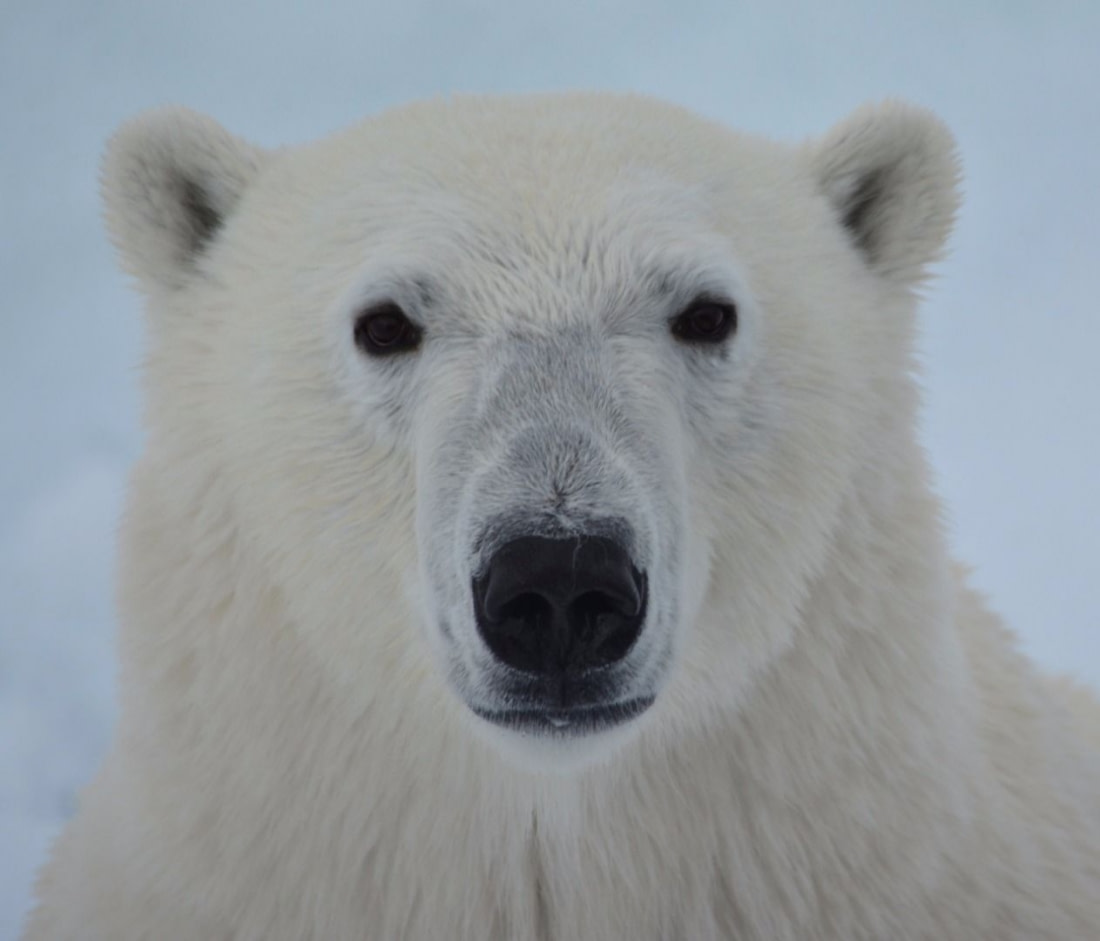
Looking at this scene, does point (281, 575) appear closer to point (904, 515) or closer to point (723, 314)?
point (723, 314)

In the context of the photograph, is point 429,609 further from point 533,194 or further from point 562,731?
point 533,194

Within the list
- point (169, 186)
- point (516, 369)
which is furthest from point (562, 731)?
point (169, 186)

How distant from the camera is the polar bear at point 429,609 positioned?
2.99 meters

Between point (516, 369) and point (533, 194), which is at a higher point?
point (533, 194)

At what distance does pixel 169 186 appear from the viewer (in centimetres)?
349

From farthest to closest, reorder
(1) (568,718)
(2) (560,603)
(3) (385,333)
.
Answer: (3) (385,333)
(1) (568,718)
(2) (560,603)

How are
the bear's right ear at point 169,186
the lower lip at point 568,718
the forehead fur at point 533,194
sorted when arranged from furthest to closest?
the bear's right ear at point 169,186
the forehead fur at point 533,194
the lower lip at point 568,718

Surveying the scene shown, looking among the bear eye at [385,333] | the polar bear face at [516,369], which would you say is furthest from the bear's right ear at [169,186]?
the bear eye at [385,333]

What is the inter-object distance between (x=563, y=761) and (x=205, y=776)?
1.03 metres

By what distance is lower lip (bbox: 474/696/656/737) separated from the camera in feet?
8.50

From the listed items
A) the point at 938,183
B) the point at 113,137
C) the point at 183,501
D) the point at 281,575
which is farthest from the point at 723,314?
the point at 113,137

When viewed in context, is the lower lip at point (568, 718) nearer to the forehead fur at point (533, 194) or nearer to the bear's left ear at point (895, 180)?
the forehead fur at point (533, 194)

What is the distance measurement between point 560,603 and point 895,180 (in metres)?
1.84

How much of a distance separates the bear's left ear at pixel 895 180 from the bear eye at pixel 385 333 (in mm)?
1300
